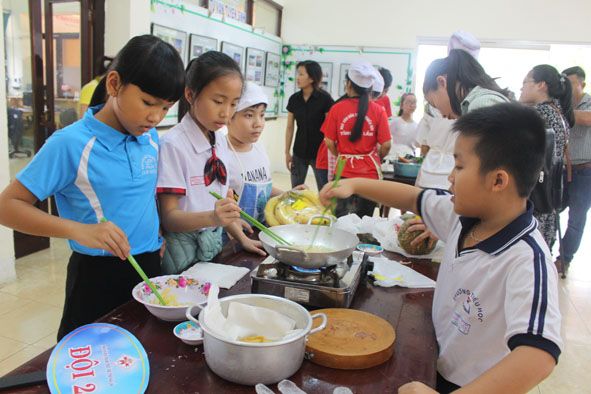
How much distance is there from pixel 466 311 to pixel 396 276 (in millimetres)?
455

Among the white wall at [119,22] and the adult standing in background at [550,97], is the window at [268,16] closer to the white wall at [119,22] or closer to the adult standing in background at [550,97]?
the white wall at [119,22]

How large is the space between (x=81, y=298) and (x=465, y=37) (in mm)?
2188

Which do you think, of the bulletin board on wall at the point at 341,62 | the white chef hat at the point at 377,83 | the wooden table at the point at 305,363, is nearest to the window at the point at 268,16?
the bulletin board on wall at the point at 341,62

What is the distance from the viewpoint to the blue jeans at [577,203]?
388 centimetres

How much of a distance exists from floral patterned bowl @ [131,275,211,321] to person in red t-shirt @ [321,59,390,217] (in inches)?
92.6

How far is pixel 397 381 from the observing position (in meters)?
0.98

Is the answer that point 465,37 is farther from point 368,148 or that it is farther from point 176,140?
point 176,140

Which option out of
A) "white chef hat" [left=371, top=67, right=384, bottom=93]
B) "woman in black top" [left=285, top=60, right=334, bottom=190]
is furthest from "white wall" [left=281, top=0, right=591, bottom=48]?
"white chef hat" [left=371, top=67, right=384, bottom=93]

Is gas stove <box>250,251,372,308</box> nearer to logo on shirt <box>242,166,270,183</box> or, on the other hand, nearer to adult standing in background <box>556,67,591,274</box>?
logo on shirt <box>242,166,270,183</box>

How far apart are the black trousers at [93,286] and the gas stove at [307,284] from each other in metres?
0.45

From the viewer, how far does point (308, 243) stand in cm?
152

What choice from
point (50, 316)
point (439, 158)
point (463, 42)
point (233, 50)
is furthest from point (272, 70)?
point (50, 316)

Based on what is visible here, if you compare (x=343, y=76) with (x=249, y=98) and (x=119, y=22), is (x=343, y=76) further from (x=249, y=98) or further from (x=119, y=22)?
(x=249, y=98)

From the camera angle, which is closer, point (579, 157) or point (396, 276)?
point (396, 276)
